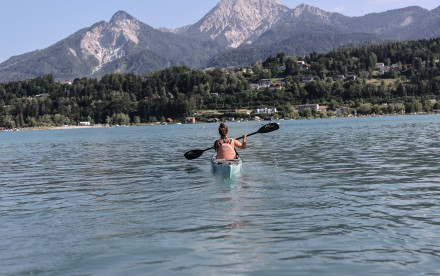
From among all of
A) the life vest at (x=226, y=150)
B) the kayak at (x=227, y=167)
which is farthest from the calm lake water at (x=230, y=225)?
the life vest at (x=226, y=150)

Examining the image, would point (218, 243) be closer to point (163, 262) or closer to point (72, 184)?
point (163, 262)

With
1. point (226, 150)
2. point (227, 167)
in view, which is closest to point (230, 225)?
point (227, 167)

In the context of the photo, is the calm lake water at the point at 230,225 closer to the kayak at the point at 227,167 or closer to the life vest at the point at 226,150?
the kayak at the point at 227,167

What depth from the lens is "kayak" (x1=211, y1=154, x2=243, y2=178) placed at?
80.3ft

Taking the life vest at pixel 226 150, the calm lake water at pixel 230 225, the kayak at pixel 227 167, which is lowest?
the calm lake water at pixel 230 225

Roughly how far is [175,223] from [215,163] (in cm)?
1141

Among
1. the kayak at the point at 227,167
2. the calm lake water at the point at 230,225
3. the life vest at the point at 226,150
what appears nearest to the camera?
the calm lake water at the point at 230,225

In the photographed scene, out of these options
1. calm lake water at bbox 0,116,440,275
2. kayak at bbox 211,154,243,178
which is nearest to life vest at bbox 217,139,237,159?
kayak at bbox 211,154,243,178

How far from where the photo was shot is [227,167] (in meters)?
24.4

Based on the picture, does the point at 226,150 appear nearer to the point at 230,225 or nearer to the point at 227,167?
the point at 227,167

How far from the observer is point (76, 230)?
13.9m

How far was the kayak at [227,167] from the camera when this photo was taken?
80.3 feet

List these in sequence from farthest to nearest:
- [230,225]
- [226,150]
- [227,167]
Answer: [226,150] → [227,167] → [230,225]

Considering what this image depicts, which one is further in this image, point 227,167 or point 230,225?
point 227,167
